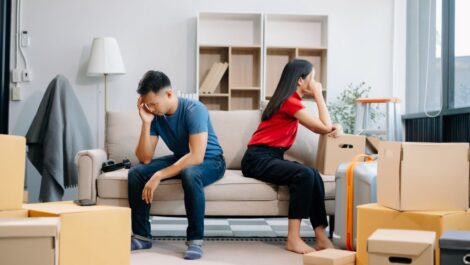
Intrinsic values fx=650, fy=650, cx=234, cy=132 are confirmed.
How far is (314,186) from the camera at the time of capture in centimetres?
333

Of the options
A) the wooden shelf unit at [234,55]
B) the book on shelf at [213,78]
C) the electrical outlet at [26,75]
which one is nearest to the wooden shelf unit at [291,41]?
the wooden shelf unit at [234,55]

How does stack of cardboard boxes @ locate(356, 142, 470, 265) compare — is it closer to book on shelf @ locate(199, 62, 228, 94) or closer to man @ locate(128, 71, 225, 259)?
man @ locate(128, 71, 225, 259)

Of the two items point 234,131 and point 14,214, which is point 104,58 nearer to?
point 234,131

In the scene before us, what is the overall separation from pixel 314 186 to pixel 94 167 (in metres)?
1.14

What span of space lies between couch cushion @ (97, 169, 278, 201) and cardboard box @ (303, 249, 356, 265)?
863 millimetres

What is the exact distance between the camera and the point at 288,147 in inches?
140

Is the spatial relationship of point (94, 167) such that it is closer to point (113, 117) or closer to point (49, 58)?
point (113, 117)

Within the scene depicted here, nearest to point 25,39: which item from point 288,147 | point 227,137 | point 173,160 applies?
point 227,137

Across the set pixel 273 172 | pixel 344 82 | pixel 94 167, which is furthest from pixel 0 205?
pixel 344 82

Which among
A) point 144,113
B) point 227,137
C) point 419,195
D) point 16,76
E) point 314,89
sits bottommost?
point 419,195

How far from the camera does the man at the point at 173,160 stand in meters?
3.18

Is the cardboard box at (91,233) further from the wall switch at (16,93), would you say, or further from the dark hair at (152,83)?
the wall switch at (16,93)

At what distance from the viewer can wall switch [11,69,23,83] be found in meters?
5.29

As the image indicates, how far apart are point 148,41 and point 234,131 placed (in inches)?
74.4
